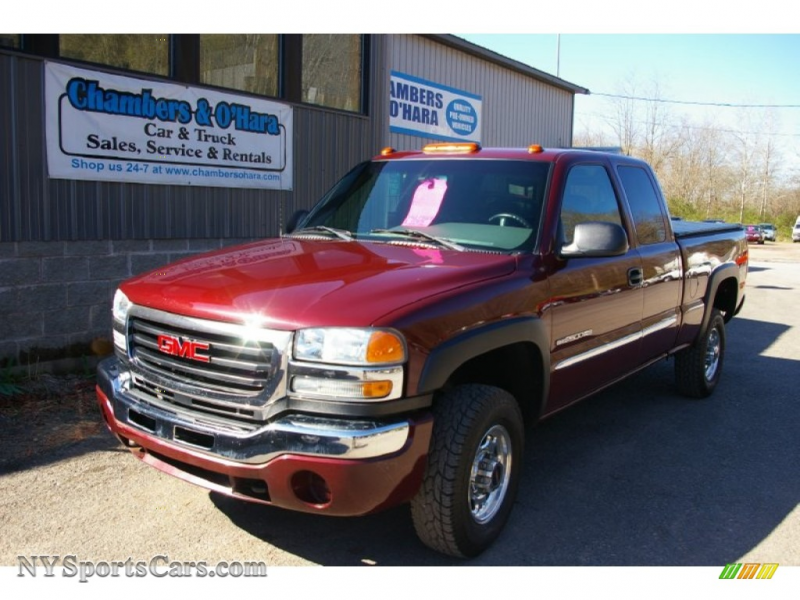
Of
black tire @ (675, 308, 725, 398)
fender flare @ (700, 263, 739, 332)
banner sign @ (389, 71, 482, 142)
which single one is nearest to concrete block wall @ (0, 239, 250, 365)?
black tire @ (675, 308, 725, 398)

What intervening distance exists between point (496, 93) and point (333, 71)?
17.1 feet

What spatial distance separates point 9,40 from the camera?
19.6 feet

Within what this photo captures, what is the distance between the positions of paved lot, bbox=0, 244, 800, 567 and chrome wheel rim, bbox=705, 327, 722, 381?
→ 0.82 meters

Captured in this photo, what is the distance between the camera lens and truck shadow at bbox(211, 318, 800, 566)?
3.43 metres

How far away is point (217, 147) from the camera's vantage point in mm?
7652

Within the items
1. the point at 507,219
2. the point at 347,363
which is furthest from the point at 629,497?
the point at 347,363

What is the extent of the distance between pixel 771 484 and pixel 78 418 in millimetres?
4699

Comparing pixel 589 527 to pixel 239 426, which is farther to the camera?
pixel 589 527

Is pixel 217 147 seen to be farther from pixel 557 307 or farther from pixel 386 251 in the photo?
pixel 557 307

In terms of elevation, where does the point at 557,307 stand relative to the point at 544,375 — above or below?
above

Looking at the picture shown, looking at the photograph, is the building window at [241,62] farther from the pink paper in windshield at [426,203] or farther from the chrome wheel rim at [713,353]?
the chrome wheel rim at [713,353]

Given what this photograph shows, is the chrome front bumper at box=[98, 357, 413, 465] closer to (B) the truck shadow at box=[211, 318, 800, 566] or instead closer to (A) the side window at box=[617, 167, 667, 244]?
(B) the truck shadow at box=[211, 318, 800, 566]

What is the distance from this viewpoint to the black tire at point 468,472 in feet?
9.95

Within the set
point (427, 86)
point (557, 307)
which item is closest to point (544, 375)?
point (557, 307)
